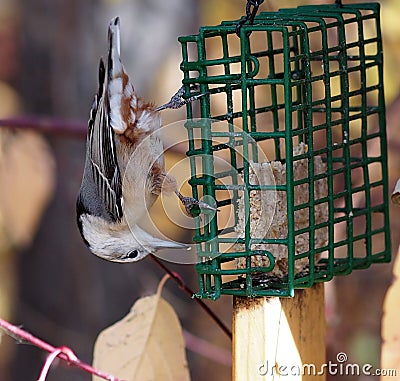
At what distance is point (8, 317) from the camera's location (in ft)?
16.7

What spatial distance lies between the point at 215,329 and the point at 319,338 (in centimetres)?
274

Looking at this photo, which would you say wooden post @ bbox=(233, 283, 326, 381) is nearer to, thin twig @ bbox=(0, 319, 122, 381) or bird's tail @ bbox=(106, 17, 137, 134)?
thin twig @ bbox=(0, 319, 122, 381)

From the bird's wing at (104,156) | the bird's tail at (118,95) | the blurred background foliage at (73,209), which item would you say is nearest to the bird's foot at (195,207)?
the bird's wing at (104,156)

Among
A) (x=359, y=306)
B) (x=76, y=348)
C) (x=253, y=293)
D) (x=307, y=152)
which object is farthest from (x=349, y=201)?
(x=76, y=348)

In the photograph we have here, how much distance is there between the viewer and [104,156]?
304cm

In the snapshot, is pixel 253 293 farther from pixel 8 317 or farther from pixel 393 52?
pixel 8 317

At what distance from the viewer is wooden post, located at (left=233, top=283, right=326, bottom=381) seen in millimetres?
2219

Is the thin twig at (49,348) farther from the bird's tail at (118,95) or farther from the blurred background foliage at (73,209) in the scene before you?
the blurred background foliage at (73,209)

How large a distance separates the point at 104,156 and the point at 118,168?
0.09 meters

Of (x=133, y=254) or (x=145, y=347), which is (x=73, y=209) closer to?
(x=133, y=254)

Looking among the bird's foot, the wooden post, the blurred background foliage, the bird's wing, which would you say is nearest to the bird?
the bird's wing

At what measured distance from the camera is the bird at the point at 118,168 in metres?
3.00

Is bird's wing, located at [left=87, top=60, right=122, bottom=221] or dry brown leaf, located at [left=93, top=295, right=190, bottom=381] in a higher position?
bird's wing, located at [left=87, top=60, right=122, bottom=221]

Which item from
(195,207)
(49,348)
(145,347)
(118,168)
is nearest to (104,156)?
(118,168)
